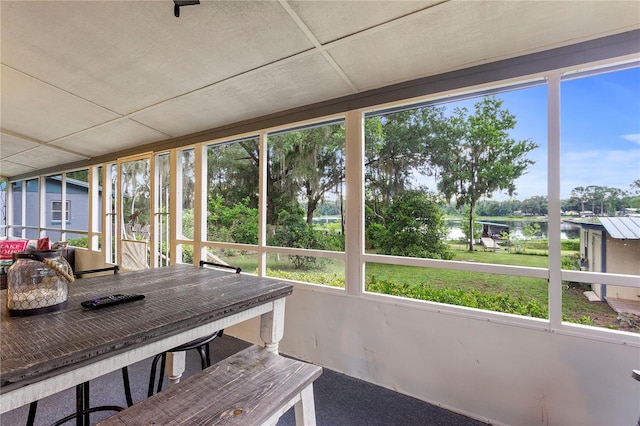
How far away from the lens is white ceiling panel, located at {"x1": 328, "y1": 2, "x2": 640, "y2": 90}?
144 centimetres

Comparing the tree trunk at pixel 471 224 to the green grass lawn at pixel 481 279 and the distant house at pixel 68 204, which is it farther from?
the distant house at pixel 68 204

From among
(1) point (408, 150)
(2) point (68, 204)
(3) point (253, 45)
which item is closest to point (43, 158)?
(2) point (68, 204)

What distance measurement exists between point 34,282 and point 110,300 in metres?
0.24

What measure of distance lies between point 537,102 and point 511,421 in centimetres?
208

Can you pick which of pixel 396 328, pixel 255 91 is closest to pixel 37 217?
pixel 255 91

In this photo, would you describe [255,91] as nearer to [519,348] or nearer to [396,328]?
[396,328]

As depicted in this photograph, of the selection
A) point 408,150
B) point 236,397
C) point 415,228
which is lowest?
point 236,397

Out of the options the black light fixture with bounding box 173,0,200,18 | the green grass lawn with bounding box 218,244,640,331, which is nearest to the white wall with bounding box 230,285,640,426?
the green grass lawn with bounding box 218,244,640,331

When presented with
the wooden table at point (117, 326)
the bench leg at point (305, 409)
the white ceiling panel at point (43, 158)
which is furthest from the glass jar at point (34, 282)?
the white ceiling panel at point (43, 158)

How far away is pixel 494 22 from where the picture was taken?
5.02 ft

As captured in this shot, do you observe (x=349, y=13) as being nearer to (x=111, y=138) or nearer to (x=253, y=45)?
(x=253, y=45)

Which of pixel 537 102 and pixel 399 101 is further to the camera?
pixel 399 101

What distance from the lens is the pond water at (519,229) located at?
1.72 metres

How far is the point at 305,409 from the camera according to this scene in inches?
48.1
